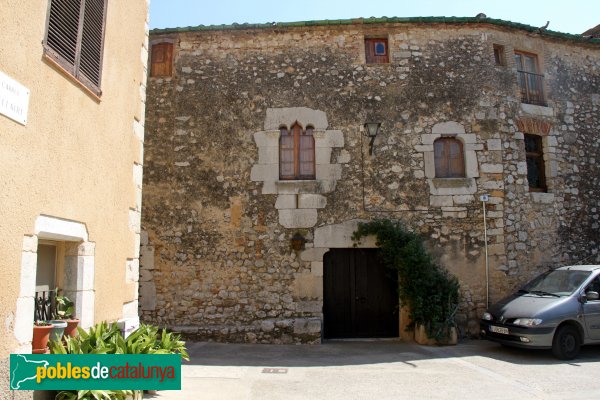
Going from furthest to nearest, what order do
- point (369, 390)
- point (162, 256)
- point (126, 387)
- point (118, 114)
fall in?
point (162, 256), point (369, 390), point (118, 114), point (126, 387)

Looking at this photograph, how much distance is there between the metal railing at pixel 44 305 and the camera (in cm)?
392

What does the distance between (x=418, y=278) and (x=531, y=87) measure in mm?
4973

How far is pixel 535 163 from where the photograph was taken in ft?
31.7

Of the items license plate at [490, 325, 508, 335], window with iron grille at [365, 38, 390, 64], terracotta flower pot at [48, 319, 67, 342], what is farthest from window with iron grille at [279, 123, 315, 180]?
terracotta flower pot at [48, 319, 67, 342]

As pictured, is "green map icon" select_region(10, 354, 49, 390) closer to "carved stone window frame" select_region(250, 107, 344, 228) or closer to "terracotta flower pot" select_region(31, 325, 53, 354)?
"terracotta flower pot" select_region(31, 325, 53, 354)

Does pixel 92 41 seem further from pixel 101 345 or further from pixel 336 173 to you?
pixel 336 173

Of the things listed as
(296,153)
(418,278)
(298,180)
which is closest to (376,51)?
(296,153)

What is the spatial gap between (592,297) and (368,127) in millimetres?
4702

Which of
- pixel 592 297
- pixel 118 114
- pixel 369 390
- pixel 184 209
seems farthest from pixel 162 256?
pixel 592 297

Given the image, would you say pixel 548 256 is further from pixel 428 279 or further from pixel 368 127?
pixel 368 127

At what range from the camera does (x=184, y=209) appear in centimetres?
896

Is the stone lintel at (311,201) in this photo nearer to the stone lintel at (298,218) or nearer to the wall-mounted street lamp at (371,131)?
the stone lintel at (298,218)

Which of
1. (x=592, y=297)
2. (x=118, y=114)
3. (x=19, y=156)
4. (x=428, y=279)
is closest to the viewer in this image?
(x=19, y=156)

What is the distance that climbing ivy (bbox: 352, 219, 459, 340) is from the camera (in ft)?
27.0
